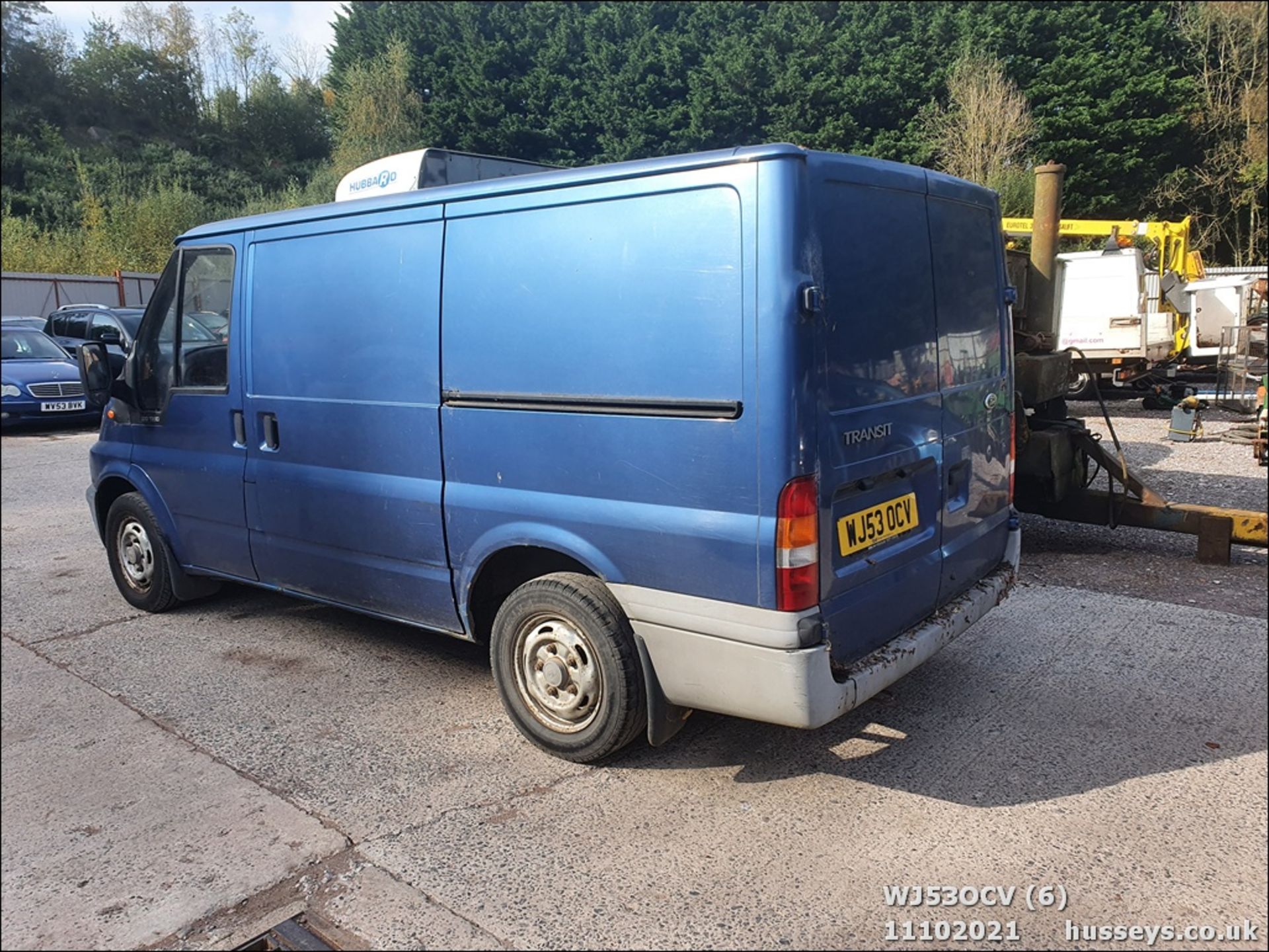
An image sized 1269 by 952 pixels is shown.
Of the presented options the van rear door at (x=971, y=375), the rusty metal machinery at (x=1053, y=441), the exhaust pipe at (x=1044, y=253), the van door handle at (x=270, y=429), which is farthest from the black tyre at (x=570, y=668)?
the exhaust pipe at (x=1044, y=253)

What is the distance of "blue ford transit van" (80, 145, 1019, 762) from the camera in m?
2.94

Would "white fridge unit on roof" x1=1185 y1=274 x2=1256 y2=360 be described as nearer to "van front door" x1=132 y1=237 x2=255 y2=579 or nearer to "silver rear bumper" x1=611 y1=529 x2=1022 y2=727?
"silver rear bumper" x1=611 y1=529 x2=1022 y2=727

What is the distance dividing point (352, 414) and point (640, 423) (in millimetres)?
1583

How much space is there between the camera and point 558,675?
353 cm

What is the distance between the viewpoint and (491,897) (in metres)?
2.77

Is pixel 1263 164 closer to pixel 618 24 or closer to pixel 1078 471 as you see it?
pixel 1078 471

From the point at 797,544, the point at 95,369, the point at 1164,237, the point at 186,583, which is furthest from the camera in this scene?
the point at 1164,237

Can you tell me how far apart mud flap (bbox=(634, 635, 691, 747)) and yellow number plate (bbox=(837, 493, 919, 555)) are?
0.80 m

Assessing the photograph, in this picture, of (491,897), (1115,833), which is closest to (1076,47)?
(1115,833)

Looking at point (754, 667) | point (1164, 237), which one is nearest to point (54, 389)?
point (754, 667)

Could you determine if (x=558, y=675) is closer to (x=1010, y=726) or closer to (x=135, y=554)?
(x=1010, y=726)

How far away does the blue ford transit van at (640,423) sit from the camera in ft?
9.65

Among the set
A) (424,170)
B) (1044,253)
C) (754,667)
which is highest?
(424,170)

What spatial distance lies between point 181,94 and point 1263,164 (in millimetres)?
3159
